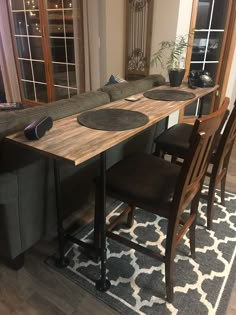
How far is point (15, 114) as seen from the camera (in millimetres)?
1352

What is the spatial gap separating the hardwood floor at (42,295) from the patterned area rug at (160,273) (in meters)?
0.05

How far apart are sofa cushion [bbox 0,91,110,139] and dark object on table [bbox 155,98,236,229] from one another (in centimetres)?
57

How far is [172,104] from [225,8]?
222cm

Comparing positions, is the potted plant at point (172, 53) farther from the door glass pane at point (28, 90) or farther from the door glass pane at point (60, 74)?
the door glass pane at point (28, 90)

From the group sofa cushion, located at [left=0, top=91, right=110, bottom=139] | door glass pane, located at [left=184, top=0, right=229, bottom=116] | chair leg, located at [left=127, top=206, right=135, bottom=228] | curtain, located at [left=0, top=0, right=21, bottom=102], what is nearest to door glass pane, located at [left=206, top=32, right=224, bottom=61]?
door glass pane, located at [left=184, top=0, right=229, bottom=116]

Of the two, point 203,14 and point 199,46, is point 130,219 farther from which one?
point 203,14

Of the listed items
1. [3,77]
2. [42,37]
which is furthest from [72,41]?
[3,77]

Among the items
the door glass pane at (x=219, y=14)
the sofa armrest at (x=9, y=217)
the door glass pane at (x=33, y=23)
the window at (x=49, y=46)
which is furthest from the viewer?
the door glass pane at (x=33, y=23)

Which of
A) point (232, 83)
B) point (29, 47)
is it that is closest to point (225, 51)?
point (232, 83)

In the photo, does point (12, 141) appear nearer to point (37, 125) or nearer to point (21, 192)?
point (37, 125)

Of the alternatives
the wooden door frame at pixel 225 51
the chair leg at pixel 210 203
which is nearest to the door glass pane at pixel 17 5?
the wooden door frame at pixel 225 51

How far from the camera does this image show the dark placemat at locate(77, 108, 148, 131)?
1.25 metres

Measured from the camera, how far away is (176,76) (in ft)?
7.34

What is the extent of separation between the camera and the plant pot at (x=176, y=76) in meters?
2.23
